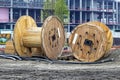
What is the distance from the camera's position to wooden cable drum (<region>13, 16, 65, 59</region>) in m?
23.0

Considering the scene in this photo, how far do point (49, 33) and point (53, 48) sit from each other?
1073 millimetres

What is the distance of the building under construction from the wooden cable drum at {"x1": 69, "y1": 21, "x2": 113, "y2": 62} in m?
57.6

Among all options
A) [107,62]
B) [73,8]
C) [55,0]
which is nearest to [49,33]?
[107,62]

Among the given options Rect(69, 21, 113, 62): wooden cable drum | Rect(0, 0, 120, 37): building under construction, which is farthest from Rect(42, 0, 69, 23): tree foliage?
Rect(69, 21, 113, 62): wooden cable drum

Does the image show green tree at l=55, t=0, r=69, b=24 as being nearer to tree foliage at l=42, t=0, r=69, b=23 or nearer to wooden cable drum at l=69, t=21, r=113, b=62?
tree foliage at l=42, t=0, r=69, b=23

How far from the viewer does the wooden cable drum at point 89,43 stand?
22.6 m

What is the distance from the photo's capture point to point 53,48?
→ 24.2 m

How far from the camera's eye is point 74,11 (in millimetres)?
94500

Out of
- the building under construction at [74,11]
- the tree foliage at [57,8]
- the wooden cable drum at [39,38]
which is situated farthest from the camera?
the building under construction at [74,11]

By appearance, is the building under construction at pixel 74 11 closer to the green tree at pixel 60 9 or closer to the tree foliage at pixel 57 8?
the tree foliage at pixel 57 8

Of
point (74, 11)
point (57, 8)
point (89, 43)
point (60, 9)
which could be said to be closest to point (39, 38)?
point (89, 43)

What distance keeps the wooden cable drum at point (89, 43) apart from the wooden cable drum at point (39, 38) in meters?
1.22

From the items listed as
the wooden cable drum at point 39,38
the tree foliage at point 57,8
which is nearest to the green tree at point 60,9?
the tree foliage at point 57,8

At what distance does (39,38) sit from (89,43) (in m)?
2.93
